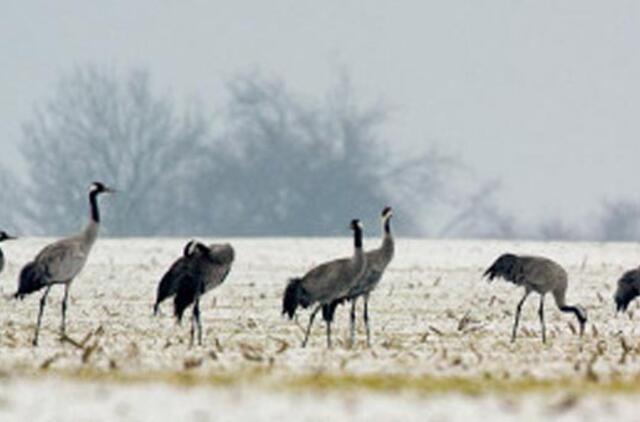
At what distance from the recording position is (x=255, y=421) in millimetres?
13695

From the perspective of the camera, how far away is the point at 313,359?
20.4m

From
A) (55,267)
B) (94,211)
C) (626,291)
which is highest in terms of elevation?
(94,211)

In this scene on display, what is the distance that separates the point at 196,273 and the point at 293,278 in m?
1.02

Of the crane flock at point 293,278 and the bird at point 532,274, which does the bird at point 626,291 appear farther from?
the crane flock at point 293,278

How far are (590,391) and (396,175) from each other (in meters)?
94.2

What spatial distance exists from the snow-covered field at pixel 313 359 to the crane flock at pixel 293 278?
14.5 inches

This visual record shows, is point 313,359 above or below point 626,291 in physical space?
below

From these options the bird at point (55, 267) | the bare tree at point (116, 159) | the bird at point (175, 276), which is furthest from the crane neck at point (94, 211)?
the bare tree at point (116, 159)

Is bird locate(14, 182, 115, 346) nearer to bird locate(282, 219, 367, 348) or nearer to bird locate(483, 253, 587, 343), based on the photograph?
bird locate(282, 219, 367, 348)

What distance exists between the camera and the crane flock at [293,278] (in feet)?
80.3

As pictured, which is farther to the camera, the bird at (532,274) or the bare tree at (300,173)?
the bare tree at (300,173)

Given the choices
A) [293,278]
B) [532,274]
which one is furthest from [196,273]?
[532,274]

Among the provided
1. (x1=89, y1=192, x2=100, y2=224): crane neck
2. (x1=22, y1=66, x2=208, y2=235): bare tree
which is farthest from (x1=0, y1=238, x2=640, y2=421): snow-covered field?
(x1=22, y1=66, x2=208, y2=235): bare tree

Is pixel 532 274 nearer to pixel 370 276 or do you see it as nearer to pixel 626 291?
pixel 370 276
